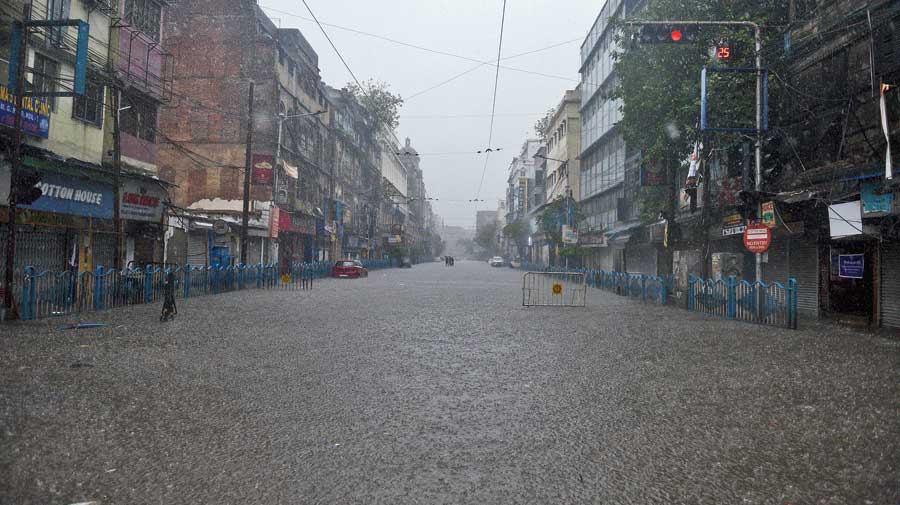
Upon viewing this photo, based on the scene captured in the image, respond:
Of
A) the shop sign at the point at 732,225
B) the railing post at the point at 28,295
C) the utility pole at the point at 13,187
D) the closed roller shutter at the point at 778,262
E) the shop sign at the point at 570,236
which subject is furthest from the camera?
the shop sign at the point at 570,236

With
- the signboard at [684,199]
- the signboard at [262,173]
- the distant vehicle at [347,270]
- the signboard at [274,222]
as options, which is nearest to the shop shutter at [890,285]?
the signboard at [684,199]

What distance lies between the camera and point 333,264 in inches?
1734

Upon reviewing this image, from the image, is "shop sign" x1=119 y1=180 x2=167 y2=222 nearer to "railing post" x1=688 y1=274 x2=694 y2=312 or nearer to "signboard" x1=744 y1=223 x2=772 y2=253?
"railing post" x1=688 y1=274 x2=694 y2=312

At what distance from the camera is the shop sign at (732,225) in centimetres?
1970

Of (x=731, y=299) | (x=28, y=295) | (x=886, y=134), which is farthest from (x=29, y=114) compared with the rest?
(x=886, y=134)

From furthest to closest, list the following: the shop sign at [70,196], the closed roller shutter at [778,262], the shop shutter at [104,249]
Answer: the shop shutter at [104,249] → the closed roller shutter at [778,262] → the shop sign at [70,196]

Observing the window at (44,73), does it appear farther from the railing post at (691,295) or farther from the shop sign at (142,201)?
the railing post at (691,295)

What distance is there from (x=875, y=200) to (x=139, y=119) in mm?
23734

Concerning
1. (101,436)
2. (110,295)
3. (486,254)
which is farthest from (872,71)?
(486,254)

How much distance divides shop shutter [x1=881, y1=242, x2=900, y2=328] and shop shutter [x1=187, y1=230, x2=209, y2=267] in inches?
1124

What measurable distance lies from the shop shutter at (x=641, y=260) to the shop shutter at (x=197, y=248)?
2448 centimetres

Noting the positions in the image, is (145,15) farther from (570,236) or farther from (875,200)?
(570,236)

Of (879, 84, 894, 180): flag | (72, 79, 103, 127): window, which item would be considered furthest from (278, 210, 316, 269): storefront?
(879, 84, 894, 180): flag

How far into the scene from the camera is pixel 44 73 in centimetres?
1667
